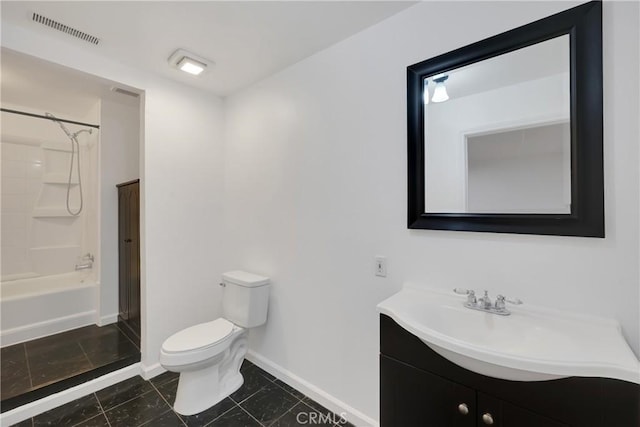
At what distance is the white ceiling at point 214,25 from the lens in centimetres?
145

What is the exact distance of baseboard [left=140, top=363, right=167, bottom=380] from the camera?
2.08m

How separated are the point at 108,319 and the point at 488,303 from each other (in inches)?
139

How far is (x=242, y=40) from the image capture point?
1736 millimetres

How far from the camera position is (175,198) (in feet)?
7.52

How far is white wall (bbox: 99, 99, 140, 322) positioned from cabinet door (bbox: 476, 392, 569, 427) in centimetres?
343

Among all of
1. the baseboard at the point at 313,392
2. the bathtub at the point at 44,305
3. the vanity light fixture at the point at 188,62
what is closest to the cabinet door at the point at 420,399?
the baseboard at the point at 313,392

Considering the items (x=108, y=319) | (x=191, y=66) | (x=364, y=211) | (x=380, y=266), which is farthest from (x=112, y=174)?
(x=380, y=266)

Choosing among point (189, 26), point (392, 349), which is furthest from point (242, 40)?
point (392, 349)

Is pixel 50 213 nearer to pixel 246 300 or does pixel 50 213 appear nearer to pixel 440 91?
pixel 246 300

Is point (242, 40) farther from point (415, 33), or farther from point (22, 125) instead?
point (22, 125)

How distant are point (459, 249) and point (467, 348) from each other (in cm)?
56

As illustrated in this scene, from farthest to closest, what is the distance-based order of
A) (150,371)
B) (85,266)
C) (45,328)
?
(85,266)
(45,328)
(150,371)

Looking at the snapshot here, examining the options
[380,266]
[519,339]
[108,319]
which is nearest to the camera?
[519,339]

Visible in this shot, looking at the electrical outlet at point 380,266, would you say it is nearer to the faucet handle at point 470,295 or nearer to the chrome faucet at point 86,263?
the faucet handle at point 470,295
